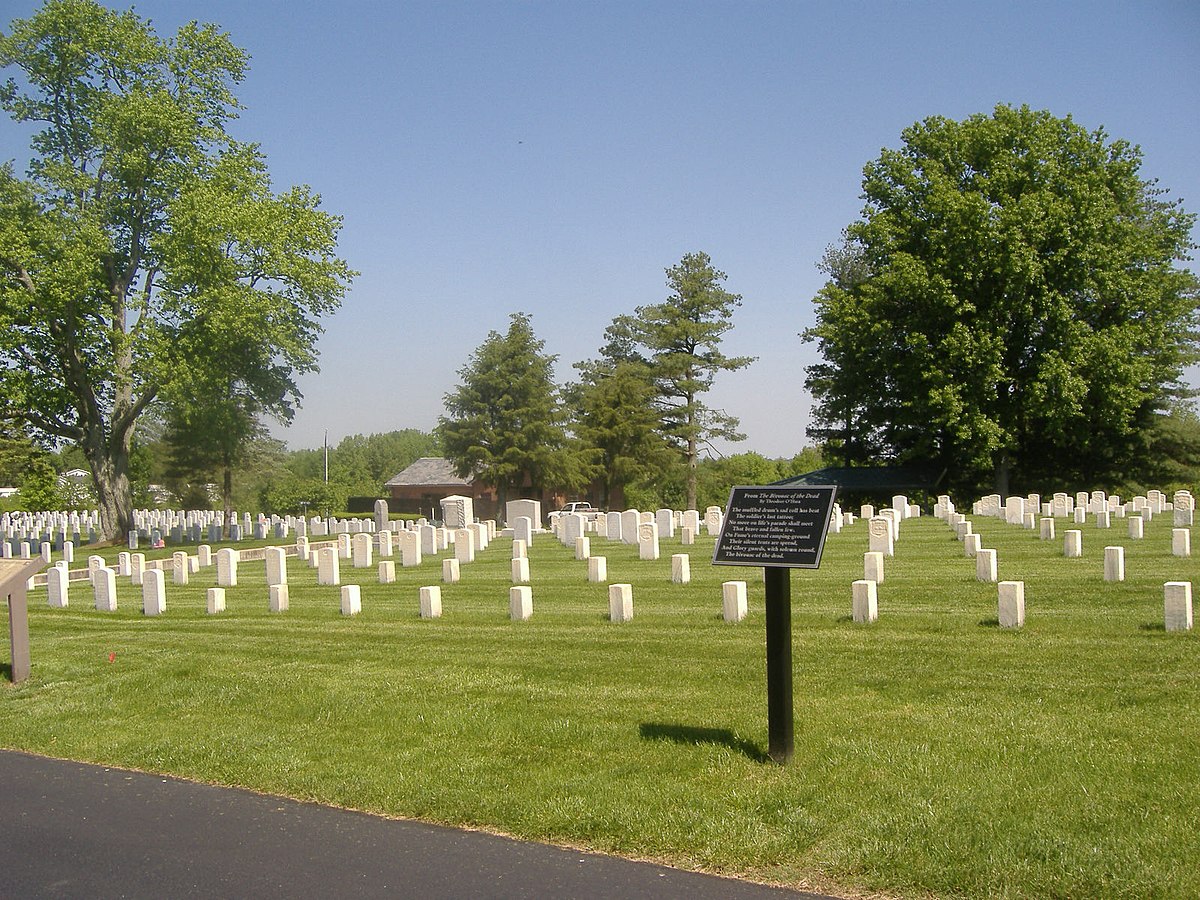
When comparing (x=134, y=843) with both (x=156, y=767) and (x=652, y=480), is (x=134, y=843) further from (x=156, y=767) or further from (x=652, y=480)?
(x=652, y=480)

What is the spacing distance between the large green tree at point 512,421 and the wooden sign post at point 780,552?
43.4 m

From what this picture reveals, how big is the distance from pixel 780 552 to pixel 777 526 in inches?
8.0

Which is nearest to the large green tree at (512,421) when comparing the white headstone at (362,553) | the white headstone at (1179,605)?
the white headstone at (362,553)

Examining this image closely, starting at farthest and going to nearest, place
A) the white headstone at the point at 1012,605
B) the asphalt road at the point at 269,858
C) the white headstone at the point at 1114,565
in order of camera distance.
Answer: the white headstone at the point at 1114,565 < the white headstone at the point at 1012,605 < the asphalt road at the point at 269,858

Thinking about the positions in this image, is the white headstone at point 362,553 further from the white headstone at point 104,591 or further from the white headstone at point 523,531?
the white headstone at point 104,591

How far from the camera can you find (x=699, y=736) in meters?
7.27

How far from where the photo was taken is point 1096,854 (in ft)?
16.4

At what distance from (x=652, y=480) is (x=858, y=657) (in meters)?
45.7

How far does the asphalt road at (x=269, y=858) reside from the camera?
5.24m

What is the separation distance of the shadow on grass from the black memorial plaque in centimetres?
117

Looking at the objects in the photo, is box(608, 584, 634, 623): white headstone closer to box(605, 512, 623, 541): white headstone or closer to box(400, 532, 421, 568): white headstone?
box(400, 532, 421, 568): white headstone

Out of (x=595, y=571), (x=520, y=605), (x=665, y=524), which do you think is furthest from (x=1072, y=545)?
(x=665, y=524)

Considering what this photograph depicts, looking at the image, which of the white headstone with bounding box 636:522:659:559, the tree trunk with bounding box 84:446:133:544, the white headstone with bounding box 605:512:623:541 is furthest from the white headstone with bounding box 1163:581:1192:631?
the tree trunk with bounding box 84:446:133:544

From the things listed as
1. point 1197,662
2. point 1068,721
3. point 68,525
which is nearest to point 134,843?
point 1068,721
